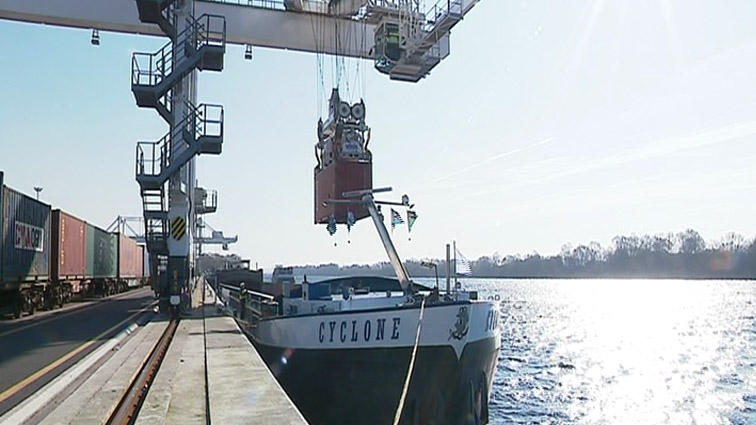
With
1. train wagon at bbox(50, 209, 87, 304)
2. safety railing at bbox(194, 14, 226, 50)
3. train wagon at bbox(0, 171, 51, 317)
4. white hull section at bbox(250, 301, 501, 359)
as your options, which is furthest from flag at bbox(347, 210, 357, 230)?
train wagon at bbox(50, 209, 87, 304)

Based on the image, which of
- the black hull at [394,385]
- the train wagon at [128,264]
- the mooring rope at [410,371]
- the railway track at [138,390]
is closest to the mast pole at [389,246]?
the black hull at [394,385]

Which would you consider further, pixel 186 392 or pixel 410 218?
pixel 410 218

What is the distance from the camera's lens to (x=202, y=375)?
346 inches

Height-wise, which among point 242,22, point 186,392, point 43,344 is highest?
point 242,22

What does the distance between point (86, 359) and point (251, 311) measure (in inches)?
268

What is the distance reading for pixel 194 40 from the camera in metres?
21.9

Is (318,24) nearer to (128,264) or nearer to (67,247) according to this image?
(67,247)

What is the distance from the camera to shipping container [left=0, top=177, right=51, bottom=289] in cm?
1959

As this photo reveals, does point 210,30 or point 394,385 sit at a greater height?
point 210,30

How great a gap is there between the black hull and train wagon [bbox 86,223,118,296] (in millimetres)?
22690

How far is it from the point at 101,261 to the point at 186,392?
31.4m

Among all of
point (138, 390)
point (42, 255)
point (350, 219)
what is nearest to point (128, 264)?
point (42, 255)

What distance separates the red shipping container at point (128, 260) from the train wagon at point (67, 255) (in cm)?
1361

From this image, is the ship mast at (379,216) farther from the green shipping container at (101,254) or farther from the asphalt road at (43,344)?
the green shipping container at (101,254)
